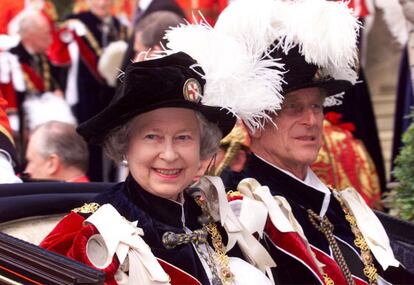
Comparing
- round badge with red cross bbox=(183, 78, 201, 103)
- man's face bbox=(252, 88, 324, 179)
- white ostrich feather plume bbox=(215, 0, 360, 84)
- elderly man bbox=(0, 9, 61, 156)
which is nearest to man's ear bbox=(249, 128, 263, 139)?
man's face bbox=(252, 88, 324, 179)

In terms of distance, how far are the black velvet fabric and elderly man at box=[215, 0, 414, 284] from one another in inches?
14.3

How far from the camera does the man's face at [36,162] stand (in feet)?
19.5

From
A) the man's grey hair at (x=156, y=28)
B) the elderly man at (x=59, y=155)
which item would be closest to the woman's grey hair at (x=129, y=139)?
the elderly man at (x=59, y=155)

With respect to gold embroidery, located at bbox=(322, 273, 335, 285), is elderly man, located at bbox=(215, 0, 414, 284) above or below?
above

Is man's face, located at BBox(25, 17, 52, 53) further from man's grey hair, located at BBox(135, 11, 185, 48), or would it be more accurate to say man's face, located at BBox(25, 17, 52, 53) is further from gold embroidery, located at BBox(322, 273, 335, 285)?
gold embroidery, located at BBox(322, 273, 335, 285)

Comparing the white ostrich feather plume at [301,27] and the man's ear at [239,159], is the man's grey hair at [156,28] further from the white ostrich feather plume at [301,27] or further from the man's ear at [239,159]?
the white ostrich feather plume at [301,27]

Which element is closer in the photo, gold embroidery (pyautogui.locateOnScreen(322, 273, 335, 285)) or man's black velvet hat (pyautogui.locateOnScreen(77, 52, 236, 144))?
man's black velvet hat (pyautogui.locateOnScreen(77, 52, 236, 144))

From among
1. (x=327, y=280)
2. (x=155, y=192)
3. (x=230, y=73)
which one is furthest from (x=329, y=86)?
(x=155, y=192)

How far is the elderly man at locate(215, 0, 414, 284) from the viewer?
4.30 metres

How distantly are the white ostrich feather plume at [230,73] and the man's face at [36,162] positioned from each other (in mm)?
1989

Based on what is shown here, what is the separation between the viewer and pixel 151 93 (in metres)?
3.80

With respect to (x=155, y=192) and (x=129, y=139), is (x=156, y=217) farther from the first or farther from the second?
(x=129, y=139)

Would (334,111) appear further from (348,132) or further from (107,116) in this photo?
(107,116)

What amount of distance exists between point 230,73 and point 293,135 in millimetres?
557
